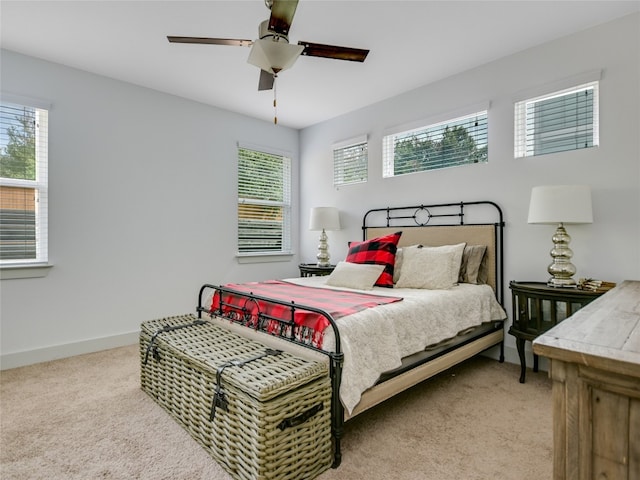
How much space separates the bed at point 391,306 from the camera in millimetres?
1817

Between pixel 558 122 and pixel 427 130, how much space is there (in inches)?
47.5

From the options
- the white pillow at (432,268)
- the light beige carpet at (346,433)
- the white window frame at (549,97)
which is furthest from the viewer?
the white pillow at (432,268)

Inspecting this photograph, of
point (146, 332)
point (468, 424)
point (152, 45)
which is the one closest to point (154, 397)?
point (146, 332)

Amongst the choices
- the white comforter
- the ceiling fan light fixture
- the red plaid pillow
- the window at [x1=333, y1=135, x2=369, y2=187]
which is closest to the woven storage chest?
the white comforter

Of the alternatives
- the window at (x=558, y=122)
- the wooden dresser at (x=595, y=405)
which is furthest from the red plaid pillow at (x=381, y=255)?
the wooden dresser at (x=595, y=405)

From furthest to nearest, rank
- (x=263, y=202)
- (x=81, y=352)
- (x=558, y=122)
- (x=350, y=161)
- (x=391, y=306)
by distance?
(x=263, y=202) < (x=350, y=161) < (x=81, y=352) < (x=558, y=122) < (x=391, y=306)

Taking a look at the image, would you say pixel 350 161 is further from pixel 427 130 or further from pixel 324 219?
pixel 427 130

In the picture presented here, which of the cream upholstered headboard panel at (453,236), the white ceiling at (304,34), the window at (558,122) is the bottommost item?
the cream upholstered headboard panel at (453,236)

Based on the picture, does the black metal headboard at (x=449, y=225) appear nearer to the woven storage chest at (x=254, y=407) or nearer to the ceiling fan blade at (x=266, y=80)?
the ceiling fan blade at (x=266, y=80)

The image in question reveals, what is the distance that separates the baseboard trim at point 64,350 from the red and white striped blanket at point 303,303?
1495 mm

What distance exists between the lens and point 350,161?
14.9 feet

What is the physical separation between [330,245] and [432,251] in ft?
5.91

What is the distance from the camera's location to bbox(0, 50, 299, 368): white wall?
3.15 metres

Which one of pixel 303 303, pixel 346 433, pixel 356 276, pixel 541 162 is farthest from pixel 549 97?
pixel 346 433
